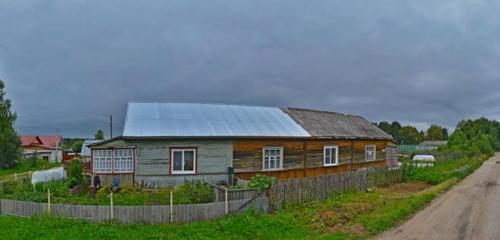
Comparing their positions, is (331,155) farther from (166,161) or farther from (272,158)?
(166,161)

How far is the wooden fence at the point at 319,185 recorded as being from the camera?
51.5 feet

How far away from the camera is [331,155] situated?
29094 millimetres

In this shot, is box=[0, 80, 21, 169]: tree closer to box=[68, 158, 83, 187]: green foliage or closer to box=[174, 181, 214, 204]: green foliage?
box=[68, 158, 83, 187]: green foliage

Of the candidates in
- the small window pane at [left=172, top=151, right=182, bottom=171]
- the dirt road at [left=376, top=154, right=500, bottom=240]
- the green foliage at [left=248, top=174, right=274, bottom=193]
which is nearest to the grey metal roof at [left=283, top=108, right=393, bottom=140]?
the small window pane at [left=172, top=151, right=182, bottom=171]

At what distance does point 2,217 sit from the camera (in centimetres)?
1482

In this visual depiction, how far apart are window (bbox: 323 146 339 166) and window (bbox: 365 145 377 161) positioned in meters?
5.02

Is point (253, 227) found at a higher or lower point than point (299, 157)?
lower

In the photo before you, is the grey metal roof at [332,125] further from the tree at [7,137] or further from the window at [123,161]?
the tree at [7,137]

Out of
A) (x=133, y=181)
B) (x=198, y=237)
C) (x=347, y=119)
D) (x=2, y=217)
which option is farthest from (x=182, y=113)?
(x=347, y=119)

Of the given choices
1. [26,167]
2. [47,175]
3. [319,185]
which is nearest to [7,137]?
[26,167]

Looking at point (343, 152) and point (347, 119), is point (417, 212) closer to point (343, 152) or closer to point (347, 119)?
point (343, 152)

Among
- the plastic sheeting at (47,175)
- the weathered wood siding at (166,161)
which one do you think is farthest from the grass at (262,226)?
the plastic sheeting at (47,175)

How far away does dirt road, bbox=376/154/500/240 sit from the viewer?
12.5 m

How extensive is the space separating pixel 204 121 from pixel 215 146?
7.63ft
